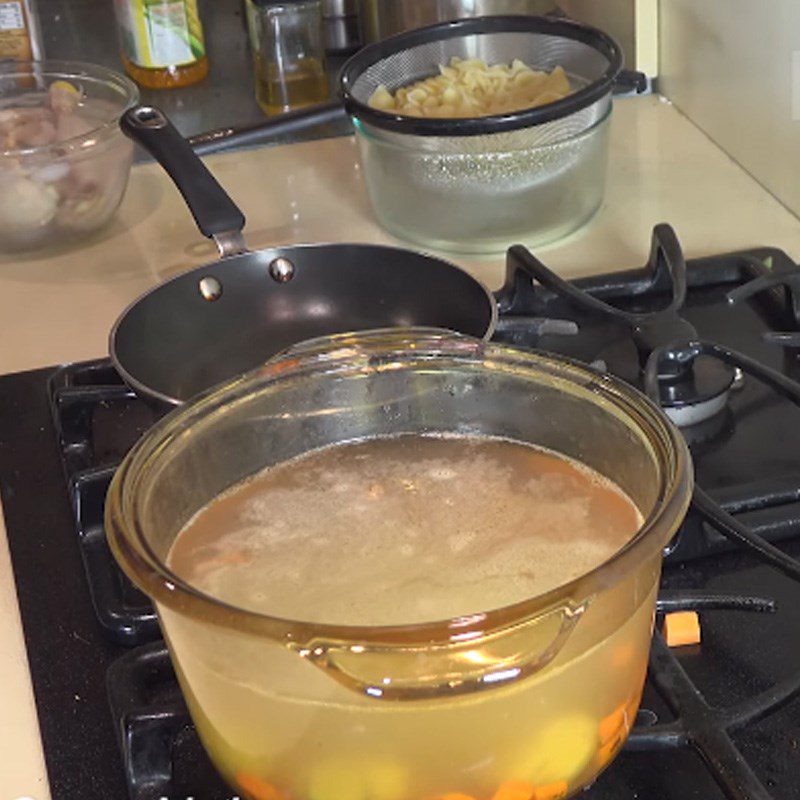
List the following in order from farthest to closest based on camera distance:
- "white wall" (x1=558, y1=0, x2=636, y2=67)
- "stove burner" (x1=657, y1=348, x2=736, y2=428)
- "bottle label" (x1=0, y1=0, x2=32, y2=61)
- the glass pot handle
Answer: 1. "bottle label" (x1=0, y1=0, x2=32, y2=61)
2. "white wall" (x1=558, y1=0, x2=636, y2=67)
3. "stove burner" (x1=657, y1=348, x2=736, y2=428)
4. the glass pot handle

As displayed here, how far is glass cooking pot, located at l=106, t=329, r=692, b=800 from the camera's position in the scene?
448mm

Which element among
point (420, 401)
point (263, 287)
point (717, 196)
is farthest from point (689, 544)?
point (717, 196)

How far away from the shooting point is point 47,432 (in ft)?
2.86

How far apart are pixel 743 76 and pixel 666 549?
553 mm

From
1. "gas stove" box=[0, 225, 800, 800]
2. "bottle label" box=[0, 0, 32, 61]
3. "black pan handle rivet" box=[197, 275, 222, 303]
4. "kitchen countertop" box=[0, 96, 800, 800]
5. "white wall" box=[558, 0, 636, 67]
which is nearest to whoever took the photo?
"gas stove" box=[0, 225, 800, 800]

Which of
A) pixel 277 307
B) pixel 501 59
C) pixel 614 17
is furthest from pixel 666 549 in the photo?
pixel 614 17

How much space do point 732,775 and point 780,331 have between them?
414 millimetres

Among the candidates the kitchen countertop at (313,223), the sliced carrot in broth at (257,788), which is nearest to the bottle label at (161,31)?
the kitchen countertop at (313,223)

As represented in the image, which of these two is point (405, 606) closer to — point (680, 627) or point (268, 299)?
point (680, 627)

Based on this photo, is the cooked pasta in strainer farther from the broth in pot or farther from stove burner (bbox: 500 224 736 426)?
the broth in pot

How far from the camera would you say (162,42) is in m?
1.39

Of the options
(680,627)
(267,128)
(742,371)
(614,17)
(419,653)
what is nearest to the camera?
(419,653)

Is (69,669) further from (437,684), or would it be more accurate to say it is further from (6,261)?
(6,261)

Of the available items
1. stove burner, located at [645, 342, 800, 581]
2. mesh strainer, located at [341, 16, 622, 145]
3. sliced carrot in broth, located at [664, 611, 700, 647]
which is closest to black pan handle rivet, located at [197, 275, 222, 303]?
mesh strainer, located at [341, 16, 622, 145]
